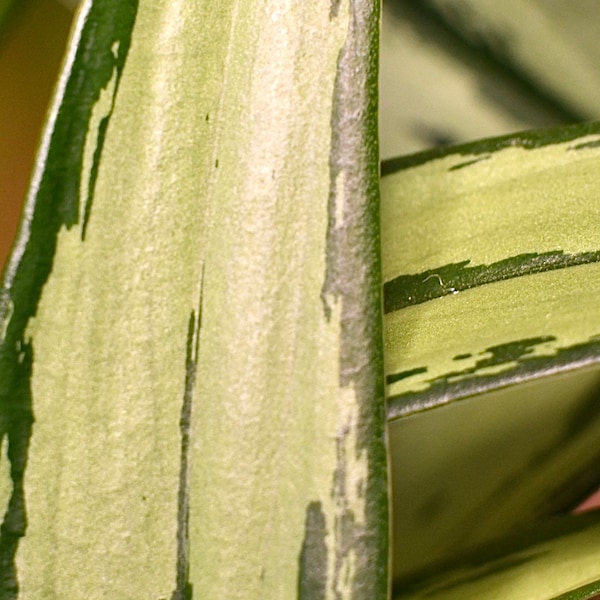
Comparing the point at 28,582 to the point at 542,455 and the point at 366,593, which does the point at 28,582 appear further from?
the point at 542,455

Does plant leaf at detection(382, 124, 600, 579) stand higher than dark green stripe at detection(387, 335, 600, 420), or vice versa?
plant leaf at detection(382, 124, 600, 579)

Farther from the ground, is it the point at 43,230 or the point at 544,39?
the point at 544,39

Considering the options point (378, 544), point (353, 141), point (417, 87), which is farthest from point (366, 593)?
point (417, 87)

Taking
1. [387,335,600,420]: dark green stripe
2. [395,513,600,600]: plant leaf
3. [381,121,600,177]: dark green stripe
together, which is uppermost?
[381,121,600,177]: dark green stripe

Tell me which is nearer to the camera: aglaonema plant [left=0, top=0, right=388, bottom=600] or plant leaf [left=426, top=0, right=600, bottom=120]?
aglaonema plant [left=0, top=0, right=388, bottom=600]

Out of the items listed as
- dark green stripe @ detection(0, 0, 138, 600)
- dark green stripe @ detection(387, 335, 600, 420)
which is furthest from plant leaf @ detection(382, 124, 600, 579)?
dark green stripe @ detection(0, 0, 138, 600)

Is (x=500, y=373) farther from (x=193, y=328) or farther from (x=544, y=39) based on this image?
(x=544, y=39)

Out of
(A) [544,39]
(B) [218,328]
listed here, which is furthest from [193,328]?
(A) [544,39]

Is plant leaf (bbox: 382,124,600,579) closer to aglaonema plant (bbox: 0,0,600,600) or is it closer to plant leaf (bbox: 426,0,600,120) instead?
aglaonema plant (bbox: 0,0,600,600)

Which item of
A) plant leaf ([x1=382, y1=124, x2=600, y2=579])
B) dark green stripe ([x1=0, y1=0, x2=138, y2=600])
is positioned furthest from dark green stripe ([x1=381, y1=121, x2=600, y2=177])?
dark green stripe ([x1=0, y1=0, x2=138, y2=600])
